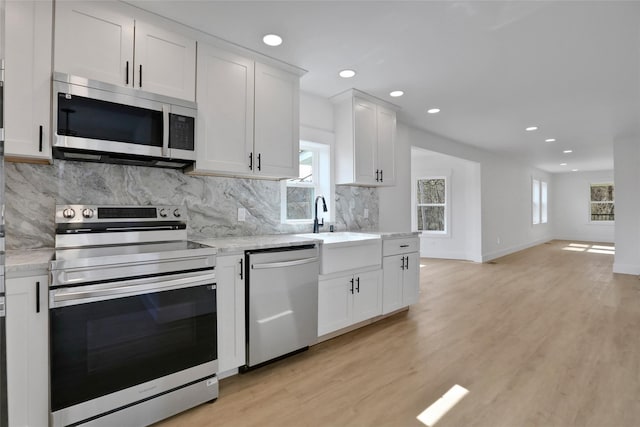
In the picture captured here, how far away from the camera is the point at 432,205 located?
7523 mm

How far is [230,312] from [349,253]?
119 cm

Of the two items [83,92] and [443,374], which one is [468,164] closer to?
[443,374]

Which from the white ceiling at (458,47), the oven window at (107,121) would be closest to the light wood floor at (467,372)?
the oven window at (107,121)

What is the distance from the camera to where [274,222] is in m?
3.04

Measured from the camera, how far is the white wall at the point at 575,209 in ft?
34.8

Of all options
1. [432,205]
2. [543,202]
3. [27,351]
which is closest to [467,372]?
[27,351]

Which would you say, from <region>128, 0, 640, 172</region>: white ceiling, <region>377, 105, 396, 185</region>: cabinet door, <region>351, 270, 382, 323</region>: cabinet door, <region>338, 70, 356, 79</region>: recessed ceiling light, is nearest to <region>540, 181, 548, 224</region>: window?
<region>128, 0, 640, 172</region>: white ceiling

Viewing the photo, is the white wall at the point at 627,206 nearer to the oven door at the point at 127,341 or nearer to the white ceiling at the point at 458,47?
the white ceiling at the point at 458,47

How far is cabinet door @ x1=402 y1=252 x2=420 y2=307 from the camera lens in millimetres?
3451

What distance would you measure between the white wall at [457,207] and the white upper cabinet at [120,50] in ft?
18.6

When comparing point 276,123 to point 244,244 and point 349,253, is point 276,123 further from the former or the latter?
point 349,253

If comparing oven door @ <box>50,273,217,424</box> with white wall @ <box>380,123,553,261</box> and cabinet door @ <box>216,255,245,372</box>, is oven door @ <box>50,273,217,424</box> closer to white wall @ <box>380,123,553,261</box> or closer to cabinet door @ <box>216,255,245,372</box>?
cabinet door @ <box>216,255,245,372</box>

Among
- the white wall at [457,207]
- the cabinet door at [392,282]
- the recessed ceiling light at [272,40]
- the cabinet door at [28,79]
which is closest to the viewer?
the cabinet door at [28,79]

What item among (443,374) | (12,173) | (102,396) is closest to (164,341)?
(102,396)
